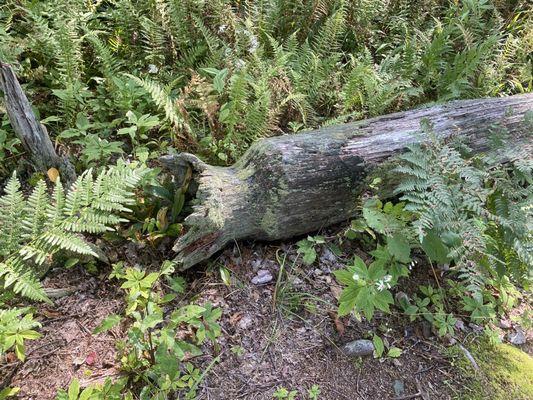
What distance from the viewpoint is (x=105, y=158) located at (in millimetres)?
3691

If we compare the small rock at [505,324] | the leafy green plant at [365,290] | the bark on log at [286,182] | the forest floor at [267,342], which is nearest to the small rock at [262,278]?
the forest floor at [267,342]

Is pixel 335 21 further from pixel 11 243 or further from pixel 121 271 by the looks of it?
pixel 11 243

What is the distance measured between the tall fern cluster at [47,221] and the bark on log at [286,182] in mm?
496

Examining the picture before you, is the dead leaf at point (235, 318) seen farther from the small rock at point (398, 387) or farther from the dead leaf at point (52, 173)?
the dead leaf at point (52, 173)

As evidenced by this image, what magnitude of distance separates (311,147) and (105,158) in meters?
1.75

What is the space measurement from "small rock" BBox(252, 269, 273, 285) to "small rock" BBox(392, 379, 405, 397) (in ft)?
3.55

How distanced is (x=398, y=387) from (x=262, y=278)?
1.16 m

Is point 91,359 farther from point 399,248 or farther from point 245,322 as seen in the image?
point 399,248

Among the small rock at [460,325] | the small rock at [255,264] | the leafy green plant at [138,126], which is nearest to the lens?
the small rock at [460,325]

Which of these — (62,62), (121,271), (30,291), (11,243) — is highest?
(62,62)

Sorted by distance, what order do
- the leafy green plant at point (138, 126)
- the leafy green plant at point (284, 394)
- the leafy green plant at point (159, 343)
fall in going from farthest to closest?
the leafy green plant at point (138, 126), the leafy green plant at point (284, 394), the leafy green plant at point (159, 343)

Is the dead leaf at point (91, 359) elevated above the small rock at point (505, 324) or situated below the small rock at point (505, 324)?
above

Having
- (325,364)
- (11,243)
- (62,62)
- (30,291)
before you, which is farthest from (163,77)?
(325,364)

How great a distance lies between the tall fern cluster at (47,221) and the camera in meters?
2.74
